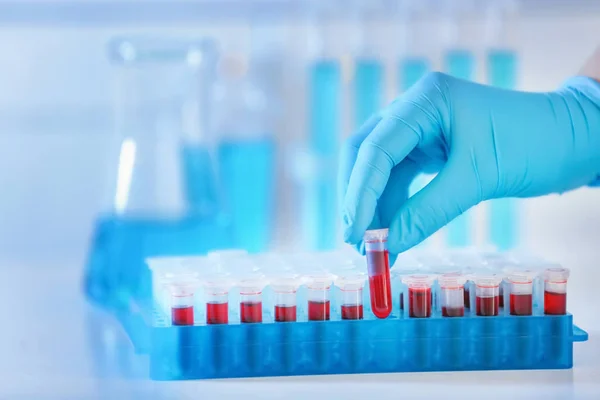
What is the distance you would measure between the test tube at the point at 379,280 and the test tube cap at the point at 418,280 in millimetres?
29

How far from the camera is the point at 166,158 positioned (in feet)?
6.00

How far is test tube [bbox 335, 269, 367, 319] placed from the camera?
3.69 ft

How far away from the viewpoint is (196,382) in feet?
3.57

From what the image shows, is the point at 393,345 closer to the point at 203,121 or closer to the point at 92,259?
the point at 92,259

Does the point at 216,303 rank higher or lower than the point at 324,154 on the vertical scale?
lower

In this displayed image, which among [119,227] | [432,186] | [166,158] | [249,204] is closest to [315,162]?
[249,204]

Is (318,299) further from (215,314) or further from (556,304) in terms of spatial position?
(556,304)

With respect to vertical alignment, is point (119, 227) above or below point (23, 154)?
below

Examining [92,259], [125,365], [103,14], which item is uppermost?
[103,14]

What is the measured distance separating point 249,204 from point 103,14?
66cm

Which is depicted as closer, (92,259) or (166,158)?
(92,259)

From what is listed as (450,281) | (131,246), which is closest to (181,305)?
(450,281)

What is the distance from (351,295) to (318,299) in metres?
0.05

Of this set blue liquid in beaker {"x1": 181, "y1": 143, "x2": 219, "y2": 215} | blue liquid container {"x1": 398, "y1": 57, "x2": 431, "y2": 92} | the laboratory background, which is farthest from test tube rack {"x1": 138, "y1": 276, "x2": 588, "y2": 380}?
blue liquid container {"x1": 398, "y1": 57, "x2": 431, "y2": 92}
